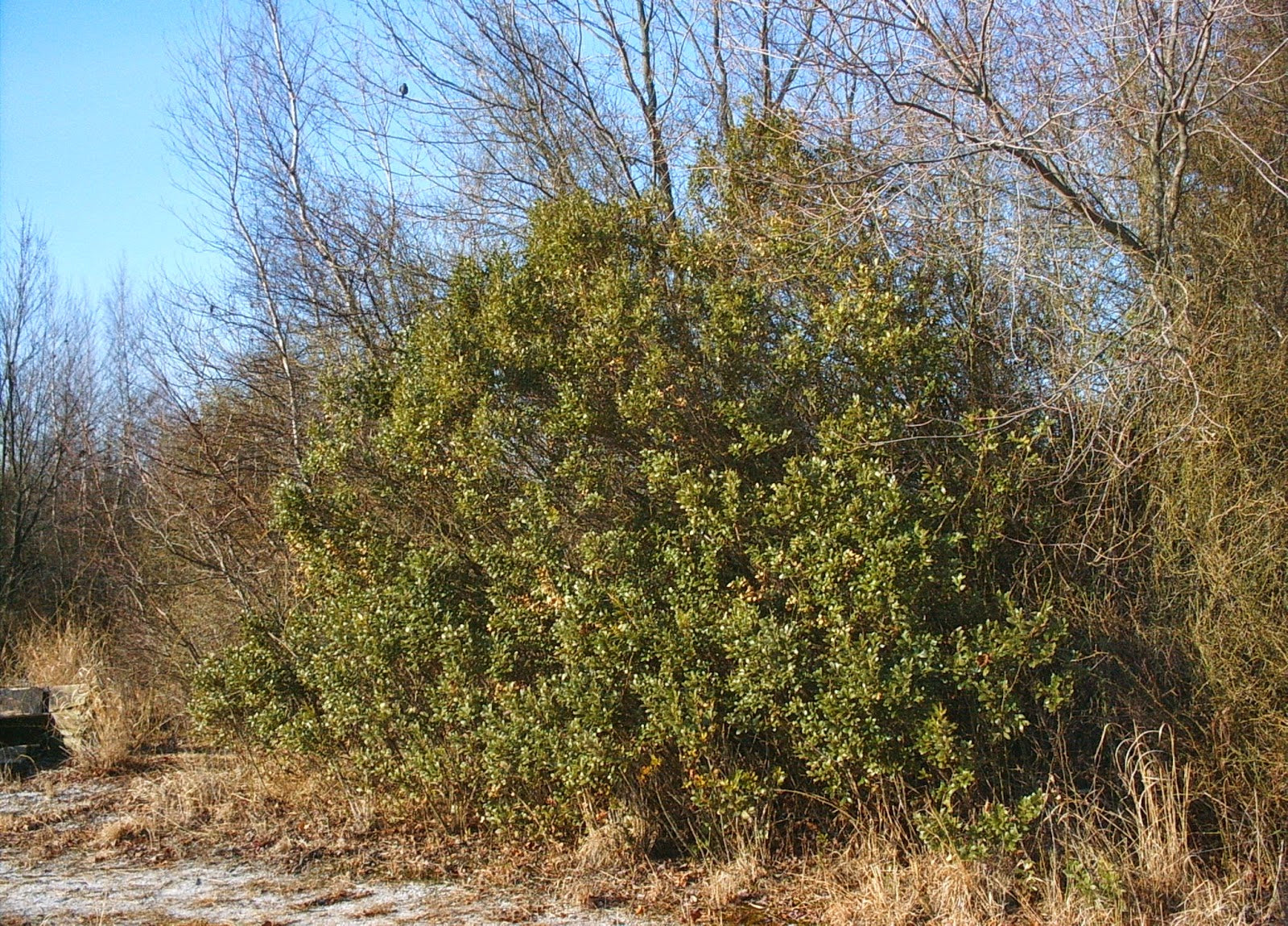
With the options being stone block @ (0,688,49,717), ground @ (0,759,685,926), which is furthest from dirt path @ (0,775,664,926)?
stone block @ (0,688,49,717)

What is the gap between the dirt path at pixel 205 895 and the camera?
545 cm

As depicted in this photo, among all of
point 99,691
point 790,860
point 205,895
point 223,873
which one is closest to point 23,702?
point 99,691

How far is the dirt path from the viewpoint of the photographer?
5445mm

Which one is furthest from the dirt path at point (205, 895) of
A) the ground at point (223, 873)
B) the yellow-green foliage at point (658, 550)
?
the yellow-green foliage at point (658, 550)

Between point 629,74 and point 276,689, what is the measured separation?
5.40 metres

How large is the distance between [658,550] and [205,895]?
9.67 feet

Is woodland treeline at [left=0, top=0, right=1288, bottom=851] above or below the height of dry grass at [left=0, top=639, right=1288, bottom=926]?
above

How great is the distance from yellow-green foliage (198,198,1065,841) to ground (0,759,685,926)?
532 millimetres

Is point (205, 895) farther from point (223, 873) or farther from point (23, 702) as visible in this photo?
point (23, 702)

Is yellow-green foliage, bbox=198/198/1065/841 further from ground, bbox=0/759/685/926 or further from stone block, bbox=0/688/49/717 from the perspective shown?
stone block, bbox=0/688/49/717

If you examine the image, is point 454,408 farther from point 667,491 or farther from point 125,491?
point 125,491

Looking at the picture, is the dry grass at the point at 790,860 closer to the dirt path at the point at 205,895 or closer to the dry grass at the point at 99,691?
the dirt path at the point at 205,895

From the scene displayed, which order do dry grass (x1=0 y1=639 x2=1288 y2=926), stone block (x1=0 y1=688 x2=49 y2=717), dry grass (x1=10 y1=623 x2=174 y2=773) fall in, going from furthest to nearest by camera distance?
stone block (x1=0 y1=688 x2=49 y2=717) < dry grass (x1=10 y1=623 x2=174 y2=773) < dry grass (x1=0 y1=639 x2=1288 y2=926)

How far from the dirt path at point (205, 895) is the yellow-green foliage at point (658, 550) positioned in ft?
2.20
